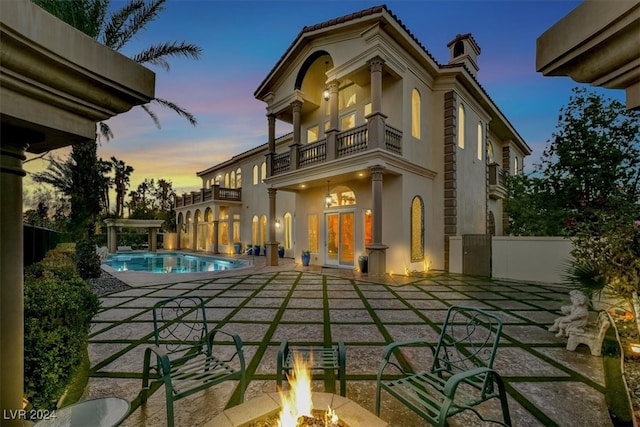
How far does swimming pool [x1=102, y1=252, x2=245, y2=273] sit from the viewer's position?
15.1 meters

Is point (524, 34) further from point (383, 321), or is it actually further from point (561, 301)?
point (383, 321)

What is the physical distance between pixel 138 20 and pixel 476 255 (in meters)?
13.8

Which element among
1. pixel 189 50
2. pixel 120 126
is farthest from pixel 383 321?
pixel 120 126

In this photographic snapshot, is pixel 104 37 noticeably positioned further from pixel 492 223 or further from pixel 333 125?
pixel 492 223

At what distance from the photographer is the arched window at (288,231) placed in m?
17.8

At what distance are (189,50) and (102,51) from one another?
9.60m

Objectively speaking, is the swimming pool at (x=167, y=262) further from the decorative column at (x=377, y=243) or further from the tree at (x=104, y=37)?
the decorative column at (x=377, y=243)

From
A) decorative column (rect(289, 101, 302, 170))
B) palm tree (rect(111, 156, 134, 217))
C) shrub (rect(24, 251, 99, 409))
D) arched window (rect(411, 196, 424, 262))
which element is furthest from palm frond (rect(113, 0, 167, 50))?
palm tree (rect(111, 156, 134, 217))

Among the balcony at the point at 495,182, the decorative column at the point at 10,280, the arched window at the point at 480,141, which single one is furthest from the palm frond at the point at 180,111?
the balcony at the point at 495,182

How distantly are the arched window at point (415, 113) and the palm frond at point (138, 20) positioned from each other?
8956mm

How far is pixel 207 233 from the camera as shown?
23328 millimetres

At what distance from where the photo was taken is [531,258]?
9.16 m

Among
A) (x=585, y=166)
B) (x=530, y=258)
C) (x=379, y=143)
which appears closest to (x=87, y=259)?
(x=379, y=143)

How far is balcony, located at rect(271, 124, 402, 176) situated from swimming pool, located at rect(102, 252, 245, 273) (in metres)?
6.57
